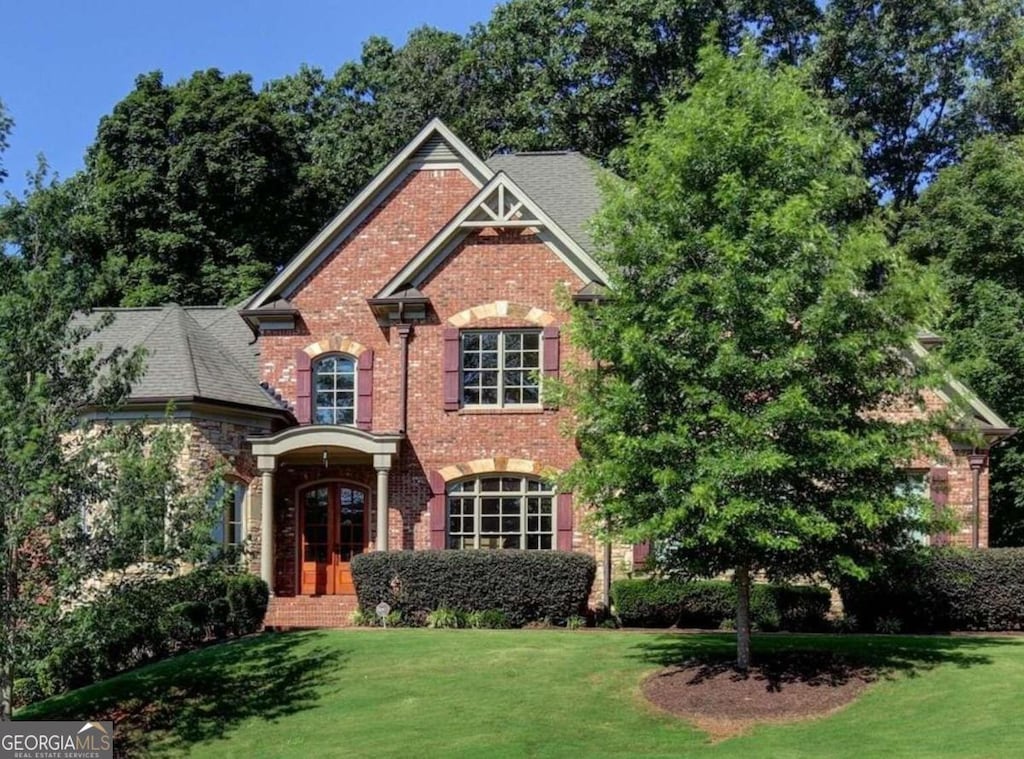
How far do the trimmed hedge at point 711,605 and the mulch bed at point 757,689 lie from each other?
12.2ft

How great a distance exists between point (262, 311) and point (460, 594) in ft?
24.2

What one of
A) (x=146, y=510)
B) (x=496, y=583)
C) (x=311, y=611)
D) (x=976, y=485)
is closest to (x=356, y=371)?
(x=311, y=611)

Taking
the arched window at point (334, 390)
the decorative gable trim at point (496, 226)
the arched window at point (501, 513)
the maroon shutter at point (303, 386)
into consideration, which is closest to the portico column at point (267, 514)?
the maroon shutter at point (303, 386)

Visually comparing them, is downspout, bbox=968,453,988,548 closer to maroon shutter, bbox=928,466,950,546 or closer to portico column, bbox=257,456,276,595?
maroon shutter, bbox=928,466,950,546

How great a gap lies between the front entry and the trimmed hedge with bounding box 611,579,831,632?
5.88m

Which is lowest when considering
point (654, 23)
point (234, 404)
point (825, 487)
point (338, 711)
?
point (338, 711)

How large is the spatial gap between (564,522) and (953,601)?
6.99 m

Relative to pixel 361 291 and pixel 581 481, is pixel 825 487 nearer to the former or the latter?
pixel 581 481

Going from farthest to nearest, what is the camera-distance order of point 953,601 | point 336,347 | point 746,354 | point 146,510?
point 336,347 → point 953,601 → point 746,354 → point 146,510

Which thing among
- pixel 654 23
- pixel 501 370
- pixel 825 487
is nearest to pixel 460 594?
pixel 501 370

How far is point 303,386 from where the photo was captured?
2569cm

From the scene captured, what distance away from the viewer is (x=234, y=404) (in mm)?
23938

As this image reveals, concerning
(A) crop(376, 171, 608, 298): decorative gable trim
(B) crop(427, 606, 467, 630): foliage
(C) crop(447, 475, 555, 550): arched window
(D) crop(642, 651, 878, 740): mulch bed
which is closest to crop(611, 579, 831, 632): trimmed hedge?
(C) crop(447, 475, 555, 550): arched window

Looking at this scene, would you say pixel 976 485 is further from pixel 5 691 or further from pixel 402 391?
pixel 5 691
